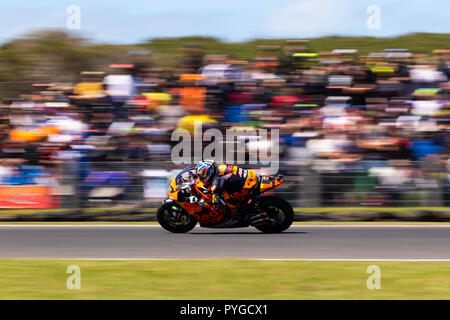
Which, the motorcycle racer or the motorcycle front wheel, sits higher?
the motorcycle racer

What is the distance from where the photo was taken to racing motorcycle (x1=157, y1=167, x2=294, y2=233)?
1170 centimetres

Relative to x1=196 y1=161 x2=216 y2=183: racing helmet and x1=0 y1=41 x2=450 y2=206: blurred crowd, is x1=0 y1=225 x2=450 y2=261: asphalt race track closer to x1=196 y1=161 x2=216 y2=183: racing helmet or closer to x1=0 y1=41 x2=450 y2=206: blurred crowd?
x1=196 y1=161 x2=216 y2=183: racing helmet

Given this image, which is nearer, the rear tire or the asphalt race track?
the asphalt race track

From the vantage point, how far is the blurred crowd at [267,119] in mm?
13570

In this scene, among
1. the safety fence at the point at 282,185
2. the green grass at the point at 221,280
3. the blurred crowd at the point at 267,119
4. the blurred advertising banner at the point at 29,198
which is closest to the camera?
the green grass at the point at 221,280

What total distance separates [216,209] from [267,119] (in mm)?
3592

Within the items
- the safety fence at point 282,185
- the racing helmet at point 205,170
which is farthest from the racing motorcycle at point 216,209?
the safety fence at point 282,185

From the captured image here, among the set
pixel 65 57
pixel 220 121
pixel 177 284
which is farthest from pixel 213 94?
pixel 177 284

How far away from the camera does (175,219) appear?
472 inches

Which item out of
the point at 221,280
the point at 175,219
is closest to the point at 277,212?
the point at 175,219

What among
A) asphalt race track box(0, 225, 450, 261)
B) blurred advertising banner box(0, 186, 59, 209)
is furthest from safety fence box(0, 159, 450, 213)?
asphalt race track box(0, 225, 450, 261)

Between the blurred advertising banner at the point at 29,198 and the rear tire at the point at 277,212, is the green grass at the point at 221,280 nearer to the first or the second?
the rear tire at the point at 277,212

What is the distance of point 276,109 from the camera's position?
1518cm

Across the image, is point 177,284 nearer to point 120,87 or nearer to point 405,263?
point 405,263
